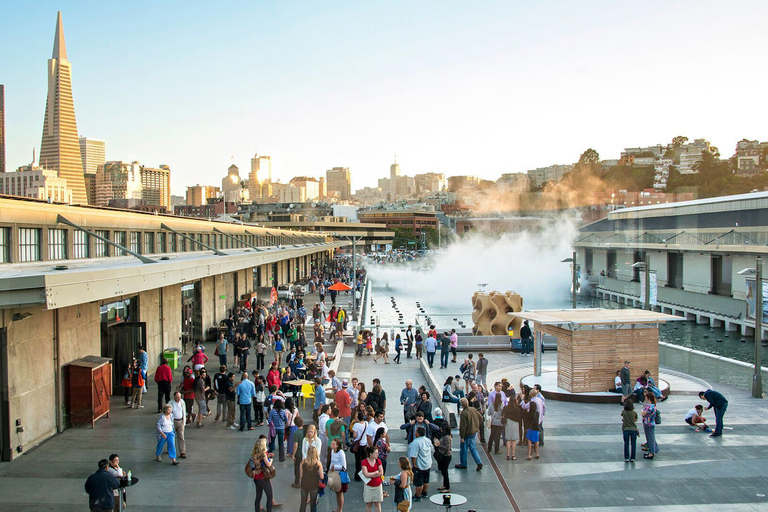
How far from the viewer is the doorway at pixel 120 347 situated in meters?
16.6

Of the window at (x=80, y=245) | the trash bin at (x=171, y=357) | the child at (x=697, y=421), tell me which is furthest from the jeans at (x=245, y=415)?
the child at (x=697, y=421)

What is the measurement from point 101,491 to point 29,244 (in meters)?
8.08

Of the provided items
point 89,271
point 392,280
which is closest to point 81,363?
point 89,271

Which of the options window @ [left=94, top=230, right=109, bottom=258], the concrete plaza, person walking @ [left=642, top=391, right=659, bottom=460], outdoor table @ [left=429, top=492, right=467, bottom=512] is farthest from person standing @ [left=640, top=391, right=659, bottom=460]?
window @ [left=94, top=230, right=109, bottom=258]

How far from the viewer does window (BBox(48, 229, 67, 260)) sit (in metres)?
15.4

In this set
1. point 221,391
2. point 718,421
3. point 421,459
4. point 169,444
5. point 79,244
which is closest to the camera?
point 421,459

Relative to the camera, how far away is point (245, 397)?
13477mm

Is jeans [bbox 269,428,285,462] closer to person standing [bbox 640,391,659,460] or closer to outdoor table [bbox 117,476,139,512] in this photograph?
outdoor table [bbox 117,476,139,512]

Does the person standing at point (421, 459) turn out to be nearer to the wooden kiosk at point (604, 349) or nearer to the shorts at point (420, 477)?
the shorts at point (420, 477)

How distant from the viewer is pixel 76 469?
11008 millimetres

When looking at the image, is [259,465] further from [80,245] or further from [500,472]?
[80,245]

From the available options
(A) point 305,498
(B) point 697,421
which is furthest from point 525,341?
(A) point 305,498

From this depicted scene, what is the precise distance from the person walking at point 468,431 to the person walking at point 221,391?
17.4ft

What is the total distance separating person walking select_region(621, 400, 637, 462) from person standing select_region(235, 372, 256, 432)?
7.39m
